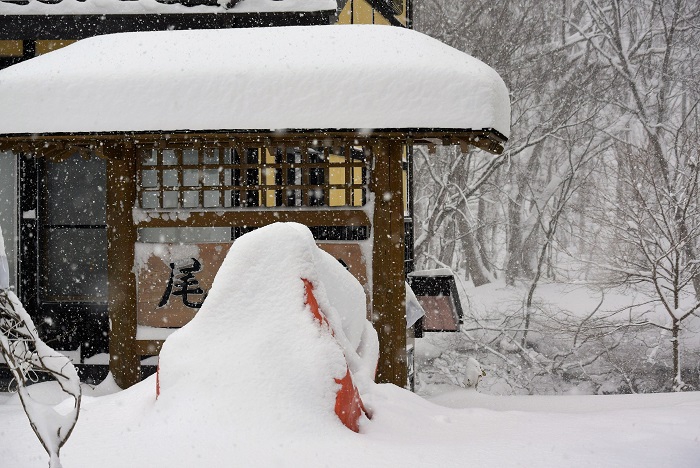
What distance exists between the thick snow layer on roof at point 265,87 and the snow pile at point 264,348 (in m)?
2.48

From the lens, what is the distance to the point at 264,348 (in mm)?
3637

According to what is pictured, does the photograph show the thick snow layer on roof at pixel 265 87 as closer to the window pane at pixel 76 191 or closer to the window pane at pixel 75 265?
the window pane at pixel 76 191

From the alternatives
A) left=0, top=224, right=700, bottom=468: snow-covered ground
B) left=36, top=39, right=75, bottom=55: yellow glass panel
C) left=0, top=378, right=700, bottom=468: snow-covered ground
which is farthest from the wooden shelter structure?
left=0, top=378, right=700, bottom=468: snow-covered ground

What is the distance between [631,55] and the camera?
20234 mm

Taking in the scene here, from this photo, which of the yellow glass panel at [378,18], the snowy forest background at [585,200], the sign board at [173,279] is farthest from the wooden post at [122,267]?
the snowy forest background at [585,200]

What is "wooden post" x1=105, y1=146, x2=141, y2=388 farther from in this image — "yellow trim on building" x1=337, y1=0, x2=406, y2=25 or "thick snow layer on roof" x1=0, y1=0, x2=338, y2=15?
"yellow trim on building" x1=337, y1=0, x2=406, y2=25

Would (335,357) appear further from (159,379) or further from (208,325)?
(159,379)

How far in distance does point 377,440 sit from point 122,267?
460 cm

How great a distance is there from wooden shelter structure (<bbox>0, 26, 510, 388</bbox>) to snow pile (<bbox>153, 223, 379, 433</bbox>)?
2545mm

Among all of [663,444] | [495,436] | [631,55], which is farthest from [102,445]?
[631,55]

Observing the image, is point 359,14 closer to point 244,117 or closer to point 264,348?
point 244,117

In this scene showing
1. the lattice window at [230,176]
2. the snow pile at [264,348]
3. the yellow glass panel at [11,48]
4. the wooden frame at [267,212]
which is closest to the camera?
the snow pile at [264,348]

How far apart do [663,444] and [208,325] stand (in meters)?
2.63

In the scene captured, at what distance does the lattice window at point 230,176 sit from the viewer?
23.6 ft
